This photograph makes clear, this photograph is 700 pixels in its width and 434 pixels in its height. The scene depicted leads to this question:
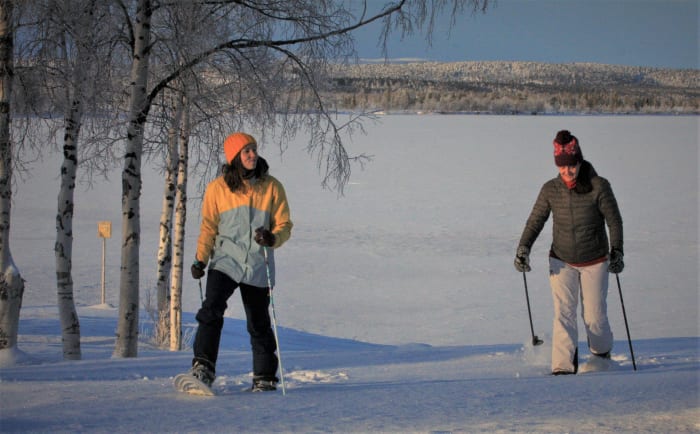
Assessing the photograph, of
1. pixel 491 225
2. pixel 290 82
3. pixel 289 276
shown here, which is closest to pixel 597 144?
pixel 491 225

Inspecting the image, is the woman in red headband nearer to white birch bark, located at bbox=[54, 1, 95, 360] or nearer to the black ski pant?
the black ski pant

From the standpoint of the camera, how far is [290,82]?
956cm

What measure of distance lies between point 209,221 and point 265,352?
0.91 meters

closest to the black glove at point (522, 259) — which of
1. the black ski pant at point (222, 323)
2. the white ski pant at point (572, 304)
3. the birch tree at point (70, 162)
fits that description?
the white ski pant at point (572, 304)

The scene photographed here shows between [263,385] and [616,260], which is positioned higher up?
[616,260]

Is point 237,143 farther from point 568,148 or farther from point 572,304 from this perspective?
point 572,304

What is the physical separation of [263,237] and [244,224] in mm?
234

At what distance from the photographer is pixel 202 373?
18.0 feet

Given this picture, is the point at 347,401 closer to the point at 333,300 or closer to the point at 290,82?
the point at 290,82

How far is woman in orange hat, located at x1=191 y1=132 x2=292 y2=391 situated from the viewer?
556 cm

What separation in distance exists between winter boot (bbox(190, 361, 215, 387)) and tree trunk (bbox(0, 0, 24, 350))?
125 inches

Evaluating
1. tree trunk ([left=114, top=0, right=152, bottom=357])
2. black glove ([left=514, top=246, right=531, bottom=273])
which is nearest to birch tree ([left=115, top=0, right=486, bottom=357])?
tree trunk ([left=114, top=0, right=152, bottom=357])

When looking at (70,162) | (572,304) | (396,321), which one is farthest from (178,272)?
(572,304)

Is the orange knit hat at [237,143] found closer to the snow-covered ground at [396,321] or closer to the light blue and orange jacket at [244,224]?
the light blue and orange jacket at [244,224]
